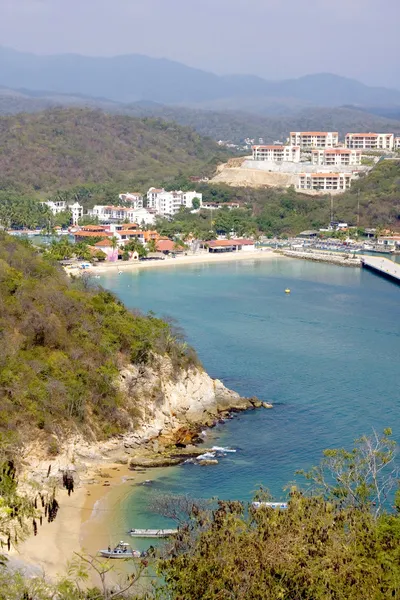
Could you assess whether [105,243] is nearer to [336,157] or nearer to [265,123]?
[336,157]

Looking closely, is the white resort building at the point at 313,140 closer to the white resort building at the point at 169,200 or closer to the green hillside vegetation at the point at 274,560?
the white resort building at the point at 169,200

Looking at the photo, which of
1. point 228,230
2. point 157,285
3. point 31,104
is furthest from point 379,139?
point 31,104

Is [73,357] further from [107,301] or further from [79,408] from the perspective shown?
[107,301]

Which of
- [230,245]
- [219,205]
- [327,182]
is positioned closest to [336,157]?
[327,182]

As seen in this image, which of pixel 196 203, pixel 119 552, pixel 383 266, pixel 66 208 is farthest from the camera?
pixel 66 208

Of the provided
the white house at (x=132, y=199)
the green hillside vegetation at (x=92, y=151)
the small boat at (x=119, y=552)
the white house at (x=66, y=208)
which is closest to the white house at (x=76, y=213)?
the white house at (x=66, y=208)
